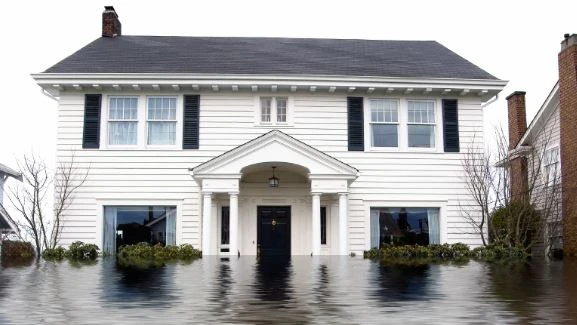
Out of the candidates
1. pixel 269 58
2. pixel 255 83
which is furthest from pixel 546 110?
pixel 255 83

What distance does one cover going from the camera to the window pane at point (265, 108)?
2414 cm

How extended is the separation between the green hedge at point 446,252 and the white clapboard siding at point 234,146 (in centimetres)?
123

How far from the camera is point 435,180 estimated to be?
24094mm

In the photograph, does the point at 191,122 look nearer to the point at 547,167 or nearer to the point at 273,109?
the point at 273,109

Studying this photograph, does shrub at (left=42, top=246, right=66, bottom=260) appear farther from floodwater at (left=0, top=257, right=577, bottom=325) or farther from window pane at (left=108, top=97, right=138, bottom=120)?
floodwater at (left=0, top=257, right=577, bottom=325)

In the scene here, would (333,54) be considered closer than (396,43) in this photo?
Yes

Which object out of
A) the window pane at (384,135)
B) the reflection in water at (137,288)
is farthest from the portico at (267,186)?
the reflection in water at (137,288)

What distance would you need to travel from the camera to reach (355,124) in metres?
24.0

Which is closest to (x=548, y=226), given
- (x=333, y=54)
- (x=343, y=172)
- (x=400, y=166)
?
(x=400, y=166)

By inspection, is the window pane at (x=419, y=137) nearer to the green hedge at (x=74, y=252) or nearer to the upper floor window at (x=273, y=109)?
the upper floor window at (x=273, y=109)

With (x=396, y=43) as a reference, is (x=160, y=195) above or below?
below

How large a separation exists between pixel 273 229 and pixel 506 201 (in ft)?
27.5

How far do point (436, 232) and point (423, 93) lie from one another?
16.6ft

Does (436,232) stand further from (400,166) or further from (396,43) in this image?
(396,43)
